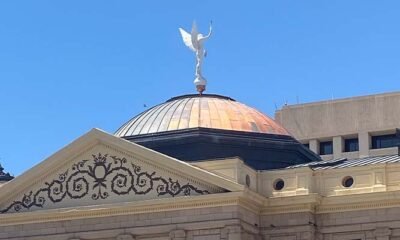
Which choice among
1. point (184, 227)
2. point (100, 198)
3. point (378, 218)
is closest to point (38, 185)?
point (100, 198)

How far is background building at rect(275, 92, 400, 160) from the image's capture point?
112 m

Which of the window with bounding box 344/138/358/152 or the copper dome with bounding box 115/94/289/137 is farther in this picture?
the window with bounding box 344/138/358/152

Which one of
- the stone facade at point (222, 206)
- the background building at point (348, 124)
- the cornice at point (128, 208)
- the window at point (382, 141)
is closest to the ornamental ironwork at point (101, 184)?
the stone facade at point (222, 206)

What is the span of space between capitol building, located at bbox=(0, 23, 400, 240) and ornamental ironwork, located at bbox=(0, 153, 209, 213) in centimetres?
5

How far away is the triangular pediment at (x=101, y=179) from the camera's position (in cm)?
6719

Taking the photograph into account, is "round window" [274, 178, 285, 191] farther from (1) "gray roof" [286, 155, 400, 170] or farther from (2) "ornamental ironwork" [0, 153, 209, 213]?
(2) "ornamental ironwork" [0, 153, 209, 213]

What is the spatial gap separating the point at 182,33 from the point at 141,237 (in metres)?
13.9

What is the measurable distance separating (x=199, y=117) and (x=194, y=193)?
768cm

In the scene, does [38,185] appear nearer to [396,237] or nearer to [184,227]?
[184,227]

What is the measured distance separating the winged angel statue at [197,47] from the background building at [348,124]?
3467 cm

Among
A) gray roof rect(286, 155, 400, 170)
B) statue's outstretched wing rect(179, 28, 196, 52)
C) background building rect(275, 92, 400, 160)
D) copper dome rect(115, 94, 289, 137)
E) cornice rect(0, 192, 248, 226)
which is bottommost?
cornice rect(0, 192, 248, 226)

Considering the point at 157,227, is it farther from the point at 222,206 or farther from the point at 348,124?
the point at 348,124

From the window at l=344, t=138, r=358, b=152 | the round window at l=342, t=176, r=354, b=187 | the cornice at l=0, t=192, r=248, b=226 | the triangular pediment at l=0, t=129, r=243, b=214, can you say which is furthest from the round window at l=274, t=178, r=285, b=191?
the window at l=344, t=138, r=358, b=152

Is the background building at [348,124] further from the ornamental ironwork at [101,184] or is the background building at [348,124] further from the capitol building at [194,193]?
the ornamental ironwork at [101,184]
